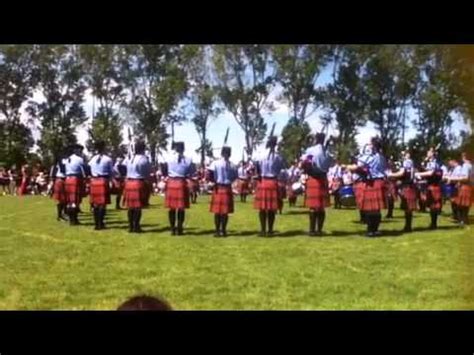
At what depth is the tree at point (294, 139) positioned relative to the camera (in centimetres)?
478

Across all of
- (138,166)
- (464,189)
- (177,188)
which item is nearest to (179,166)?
(177,188)

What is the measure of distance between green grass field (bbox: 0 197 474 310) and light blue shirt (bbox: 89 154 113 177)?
210 millimetres

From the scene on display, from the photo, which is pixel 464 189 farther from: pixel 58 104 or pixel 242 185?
pixel 58 104

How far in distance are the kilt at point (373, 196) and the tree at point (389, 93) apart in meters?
0.24

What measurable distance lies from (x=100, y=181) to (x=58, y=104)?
1.64ft

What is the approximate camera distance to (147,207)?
192 inches

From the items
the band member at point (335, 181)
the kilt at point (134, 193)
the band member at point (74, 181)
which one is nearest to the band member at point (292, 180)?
the band member at point (335, 181)

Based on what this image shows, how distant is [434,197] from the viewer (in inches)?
193

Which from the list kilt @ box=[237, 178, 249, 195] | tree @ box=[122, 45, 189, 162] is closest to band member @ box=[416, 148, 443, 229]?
kilt @ box=[237, 178, 249, 195]

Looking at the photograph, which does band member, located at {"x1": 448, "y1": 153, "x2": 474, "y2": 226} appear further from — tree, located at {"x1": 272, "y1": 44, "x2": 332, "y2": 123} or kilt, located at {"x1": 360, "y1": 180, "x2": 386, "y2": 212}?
tree, located at {"x1": 272, "y1": 44, "x2": 332, "y2": 123}
